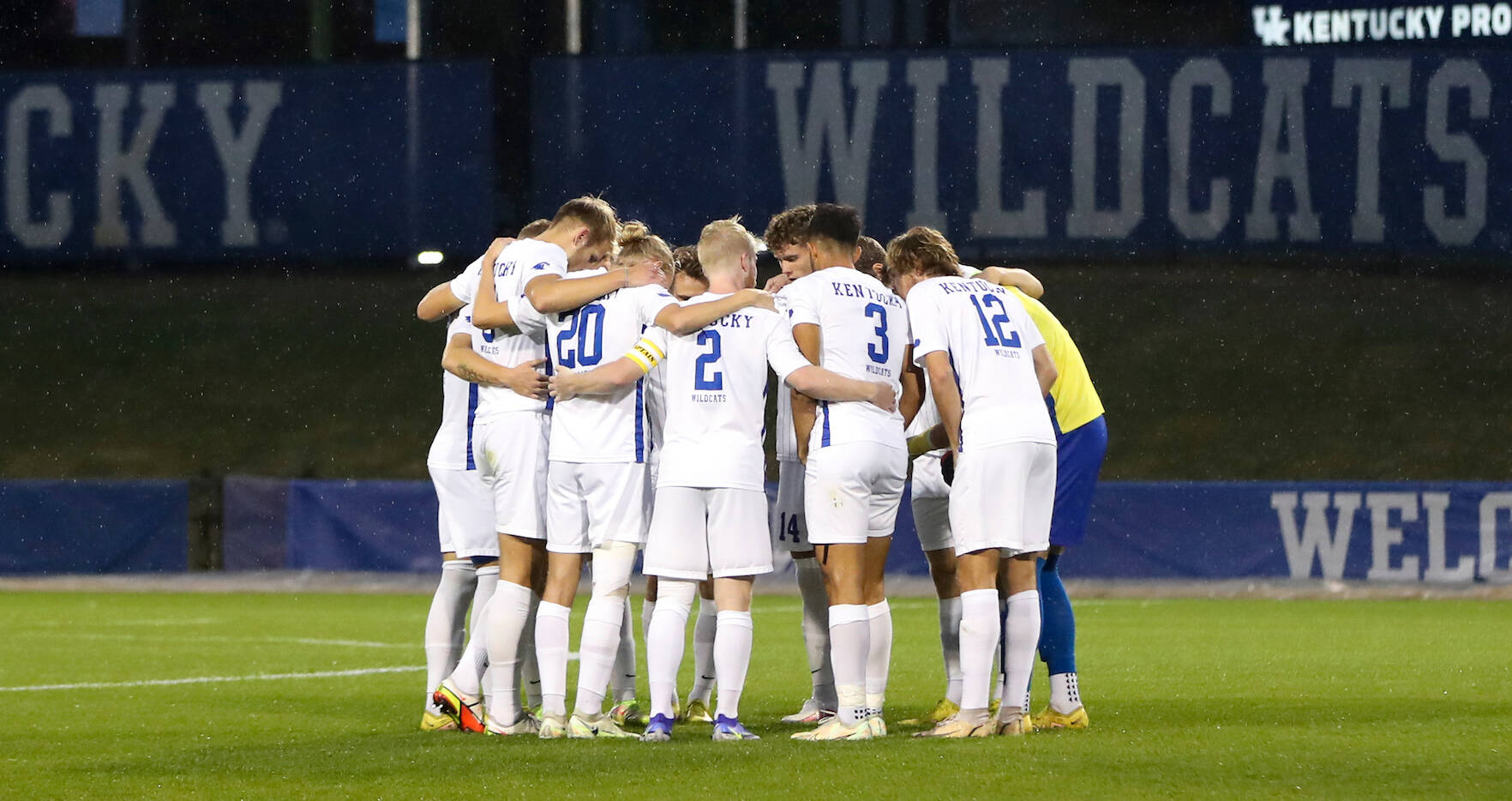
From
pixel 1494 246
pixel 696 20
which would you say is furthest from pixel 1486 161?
pixel 696 20

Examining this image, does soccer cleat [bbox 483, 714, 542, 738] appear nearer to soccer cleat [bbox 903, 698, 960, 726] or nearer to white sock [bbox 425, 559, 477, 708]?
white sock [bbox 425, 559, 477, 708]

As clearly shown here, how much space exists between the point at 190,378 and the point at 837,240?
23.8 m

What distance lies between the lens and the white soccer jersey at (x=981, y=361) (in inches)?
278

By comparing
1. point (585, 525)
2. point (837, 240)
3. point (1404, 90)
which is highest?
point (1404, 90)

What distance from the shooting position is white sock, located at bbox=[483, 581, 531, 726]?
24.0ft

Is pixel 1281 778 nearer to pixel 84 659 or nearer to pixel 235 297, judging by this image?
pixel 84 659

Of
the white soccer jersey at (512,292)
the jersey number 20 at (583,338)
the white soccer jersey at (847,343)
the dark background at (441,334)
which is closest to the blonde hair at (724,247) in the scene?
the white soccer jersey at (847,343)

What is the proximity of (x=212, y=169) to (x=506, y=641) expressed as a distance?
761 inches

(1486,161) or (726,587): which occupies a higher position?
(1486,161)

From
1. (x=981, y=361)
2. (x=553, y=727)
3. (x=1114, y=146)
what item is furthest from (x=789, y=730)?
(x=1114, y=146)

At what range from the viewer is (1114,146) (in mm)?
23375

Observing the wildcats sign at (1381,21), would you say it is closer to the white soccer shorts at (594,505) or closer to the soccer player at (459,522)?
the soccer player at (459,522)

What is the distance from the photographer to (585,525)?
23.7 feet

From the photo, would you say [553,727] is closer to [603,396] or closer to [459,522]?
[459,522]
